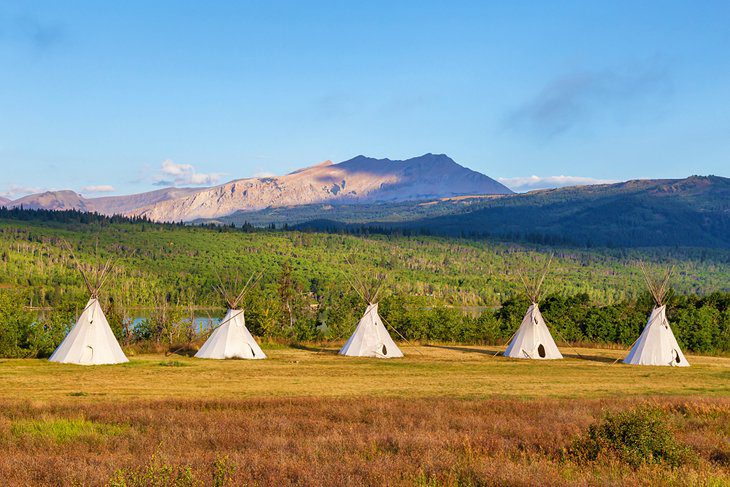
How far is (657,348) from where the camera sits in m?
42.3

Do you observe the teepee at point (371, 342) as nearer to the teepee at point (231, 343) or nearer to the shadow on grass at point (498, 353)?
the teepee at point (231, 343)

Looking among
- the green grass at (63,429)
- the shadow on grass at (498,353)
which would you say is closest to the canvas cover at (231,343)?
the shadow on grass at (498,353)

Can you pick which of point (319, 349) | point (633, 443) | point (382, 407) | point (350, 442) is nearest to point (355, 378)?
point (382, 407)

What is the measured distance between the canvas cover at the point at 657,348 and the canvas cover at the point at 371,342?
13.3 meters

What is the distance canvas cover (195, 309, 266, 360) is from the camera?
136 ft

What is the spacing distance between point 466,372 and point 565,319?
25931 millimetres

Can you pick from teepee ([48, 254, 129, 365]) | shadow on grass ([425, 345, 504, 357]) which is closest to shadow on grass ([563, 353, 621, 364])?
shadow on grass ([425, 345, 504, 357])

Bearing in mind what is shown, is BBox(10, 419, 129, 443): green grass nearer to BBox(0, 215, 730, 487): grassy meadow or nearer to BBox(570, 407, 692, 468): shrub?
BBox(0, 215, 730, 487): grassy meadow

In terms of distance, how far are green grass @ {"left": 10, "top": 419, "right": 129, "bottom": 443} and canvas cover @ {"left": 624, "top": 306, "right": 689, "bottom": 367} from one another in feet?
109

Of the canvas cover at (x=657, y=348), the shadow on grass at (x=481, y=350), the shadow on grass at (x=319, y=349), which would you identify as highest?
the canvas cover at (x=657, y=348)

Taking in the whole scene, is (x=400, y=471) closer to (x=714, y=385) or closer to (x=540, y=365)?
(x=714, y=385)

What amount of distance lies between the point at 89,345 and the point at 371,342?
15.4 m

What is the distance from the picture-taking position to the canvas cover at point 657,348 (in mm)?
42062

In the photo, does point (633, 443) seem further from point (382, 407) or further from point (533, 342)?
point (533, 342)
